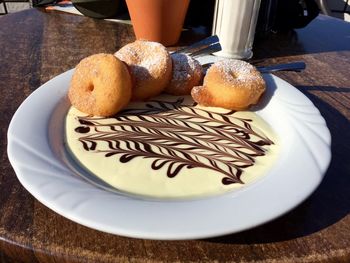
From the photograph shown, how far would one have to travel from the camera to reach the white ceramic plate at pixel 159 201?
0.36 m

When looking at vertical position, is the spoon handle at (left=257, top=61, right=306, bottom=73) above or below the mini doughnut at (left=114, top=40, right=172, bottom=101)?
below

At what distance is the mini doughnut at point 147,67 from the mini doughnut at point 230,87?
0.06 meters

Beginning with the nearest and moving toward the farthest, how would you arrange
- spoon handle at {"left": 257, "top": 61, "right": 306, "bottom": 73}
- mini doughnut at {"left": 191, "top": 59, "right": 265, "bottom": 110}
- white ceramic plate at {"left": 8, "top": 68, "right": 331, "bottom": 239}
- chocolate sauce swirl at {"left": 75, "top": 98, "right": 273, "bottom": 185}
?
white ceramic plate at {"left": 8, "top": 68, "right": 331, "bottom": 239}, chocolate sauce swirl at {"left": 75, "top": 98, "right": 273, "bottom": 185}, mini doughnut at {"left": 191, "top": 59, "right": 265, "bottom": 110}, spoon handle at {"left": 257, "top": 61, "right": 306, "bottom": 73}

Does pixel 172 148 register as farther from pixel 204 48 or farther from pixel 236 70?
pixel 204 48

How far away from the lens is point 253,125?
580 mm

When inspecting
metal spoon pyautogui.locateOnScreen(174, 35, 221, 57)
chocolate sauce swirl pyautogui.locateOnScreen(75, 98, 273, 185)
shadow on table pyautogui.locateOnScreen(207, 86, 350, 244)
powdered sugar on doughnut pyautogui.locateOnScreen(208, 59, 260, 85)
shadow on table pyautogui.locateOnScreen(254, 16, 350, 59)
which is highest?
powdered sugar on doughnut pyautogui.locateOnScreen(208, 59, 260, 85)

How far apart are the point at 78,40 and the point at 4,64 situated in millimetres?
202

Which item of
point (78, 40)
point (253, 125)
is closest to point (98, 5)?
point (78, 40)

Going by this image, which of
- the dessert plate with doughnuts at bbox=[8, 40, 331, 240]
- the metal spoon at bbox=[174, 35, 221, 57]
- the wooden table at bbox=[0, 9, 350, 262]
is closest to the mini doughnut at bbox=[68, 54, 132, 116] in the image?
the dessert plate with doughnuts at bbox=[8, 40, 331, 240]

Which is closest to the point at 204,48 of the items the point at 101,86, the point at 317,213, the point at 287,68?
the point at 287,68

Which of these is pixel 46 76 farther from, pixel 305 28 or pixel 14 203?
pixel 305 28

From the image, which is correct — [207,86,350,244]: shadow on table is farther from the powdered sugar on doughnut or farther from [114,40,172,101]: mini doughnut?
[114,40,172,101]: mini doughnut

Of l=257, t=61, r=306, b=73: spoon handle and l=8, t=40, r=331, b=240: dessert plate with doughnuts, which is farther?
l=257, t=61, r=306, b=73: spoon handle

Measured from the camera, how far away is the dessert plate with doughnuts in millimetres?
382
